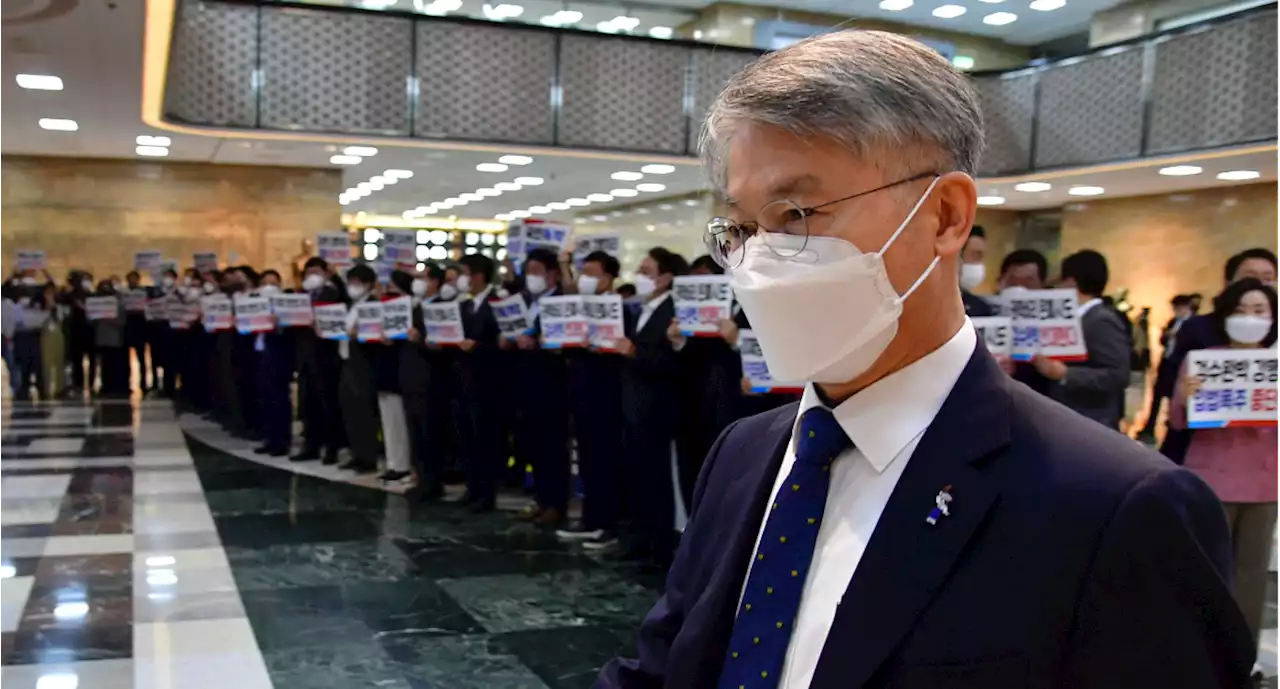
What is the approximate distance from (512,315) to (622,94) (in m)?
6.21

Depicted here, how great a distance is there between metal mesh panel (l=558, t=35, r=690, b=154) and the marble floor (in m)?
5.58

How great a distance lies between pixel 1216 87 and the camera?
1077 cm

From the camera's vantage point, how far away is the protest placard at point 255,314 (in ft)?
30.8

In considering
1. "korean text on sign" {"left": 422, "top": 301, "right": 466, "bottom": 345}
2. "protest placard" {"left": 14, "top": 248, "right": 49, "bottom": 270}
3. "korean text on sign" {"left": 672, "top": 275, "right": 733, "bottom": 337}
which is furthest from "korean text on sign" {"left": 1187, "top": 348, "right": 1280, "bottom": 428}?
"protest placard" {"left": 14, "top": 248, "right": 49, "bottom": 270}

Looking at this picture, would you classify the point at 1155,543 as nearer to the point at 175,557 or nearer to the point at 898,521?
the point at 898,521

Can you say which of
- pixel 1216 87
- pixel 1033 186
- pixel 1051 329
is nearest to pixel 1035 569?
pixel 1051 329

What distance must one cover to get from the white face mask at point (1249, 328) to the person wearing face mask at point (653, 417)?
101 inches

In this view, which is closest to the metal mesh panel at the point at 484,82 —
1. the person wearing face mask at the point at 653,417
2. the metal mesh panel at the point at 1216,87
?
the person wearing face mask at the point at 653,417

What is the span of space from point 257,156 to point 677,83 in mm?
6280

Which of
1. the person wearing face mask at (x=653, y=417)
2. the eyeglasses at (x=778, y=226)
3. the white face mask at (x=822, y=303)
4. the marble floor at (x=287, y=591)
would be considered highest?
the eyeglasses at (x=778, y=226)

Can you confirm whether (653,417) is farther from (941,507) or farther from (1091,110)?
(1091,110)

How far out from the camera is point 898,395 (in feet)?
3.64

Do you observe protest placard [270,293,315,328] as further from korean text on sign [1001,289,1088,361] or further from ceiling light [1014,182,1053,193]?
ceiling light [1014,182,1053,193]

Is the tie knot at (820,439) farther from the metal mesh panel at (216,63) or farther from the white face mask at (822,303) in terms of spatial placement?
the metal mesh panel at (216,63)
